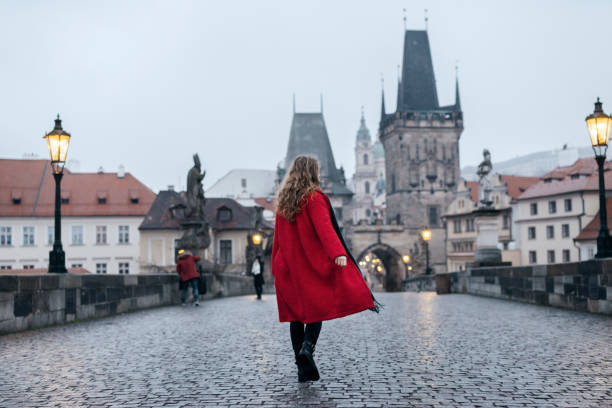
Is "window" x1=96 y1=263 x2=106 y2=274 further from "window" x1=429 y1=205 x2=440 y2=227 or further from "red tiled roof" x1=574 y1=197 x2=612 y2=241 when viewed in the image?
"window" x1=429 y1=205 x2=440 y2=227

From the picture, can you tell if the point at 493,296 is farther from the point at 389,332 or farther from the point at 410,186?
the point at 410,186

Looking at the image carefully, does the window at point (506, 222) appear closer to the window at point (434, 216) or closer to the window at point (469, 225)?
the window at point (469, 225)

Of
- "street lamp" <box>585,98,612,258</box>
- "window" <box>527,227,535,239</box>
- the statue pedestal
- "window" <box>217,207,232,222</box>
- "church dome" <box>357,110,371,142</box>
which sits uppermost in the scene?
"church dome" <box>357,110,371,142</box>

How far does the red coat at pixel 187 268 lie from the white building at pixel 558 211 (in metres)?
40.0

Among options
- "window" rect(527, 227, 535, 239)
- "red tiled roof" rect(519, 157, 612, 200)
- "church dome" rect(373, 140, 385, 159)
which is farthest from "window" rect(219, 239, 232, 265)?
"church dome" rect(373, 140, 385, 159)

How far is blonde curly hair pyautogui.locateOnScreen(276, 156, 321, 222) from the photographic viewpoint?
5469 millimetres

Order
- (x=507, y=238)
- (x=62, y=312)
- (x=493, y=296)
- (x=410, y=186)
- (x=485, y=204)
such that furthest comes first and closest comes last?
(x=410, y=186) → (x=507, y=238) → (x=485, y=204) → (x=493, y=296) → (x=62, y=312)

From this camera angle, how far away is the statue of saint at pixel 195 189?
60.3 feet

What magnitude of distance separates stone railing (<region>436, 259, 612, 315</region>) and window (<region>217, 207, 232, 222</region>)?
39.9 metres

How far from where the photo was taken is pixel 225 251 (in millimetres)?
57000

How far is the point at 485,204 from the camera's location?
2202 cm

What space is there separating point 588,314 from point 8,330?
8324 mm

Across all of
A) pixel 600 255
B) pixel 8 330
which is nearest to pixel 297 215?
pixel 8 330

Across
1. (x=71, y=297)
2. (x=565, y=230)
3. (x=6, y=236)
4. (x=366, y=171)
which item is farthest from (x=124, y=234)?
(x=366, y=171)
